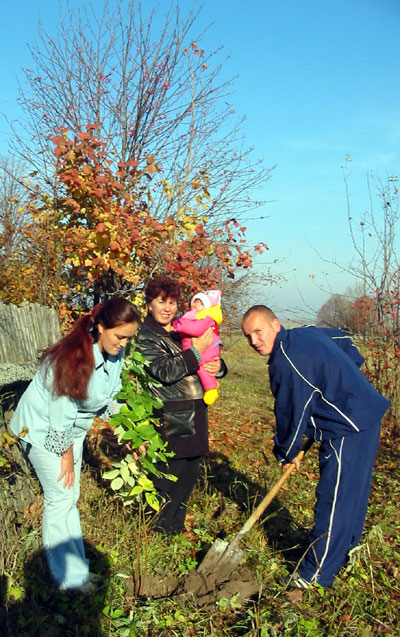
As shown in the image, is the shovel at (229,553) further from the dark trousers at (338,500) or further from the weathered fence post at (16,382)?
the weathered fence post at (16,382)

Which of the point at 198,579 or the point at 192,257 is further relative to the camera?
the point at 192,257

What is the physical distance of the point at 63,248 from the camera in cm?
547

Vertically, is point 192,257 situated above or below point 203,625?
above

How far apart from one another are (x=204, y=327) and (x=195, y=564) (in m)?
1.56

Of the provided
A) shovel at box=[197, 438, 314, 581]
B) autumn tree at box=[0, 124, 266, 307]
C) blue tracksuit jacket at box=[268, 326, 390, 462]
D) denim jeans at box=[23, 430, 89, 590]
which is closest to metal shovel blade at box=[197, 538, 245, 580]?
shovel at box=[197, 438, 314, 581]

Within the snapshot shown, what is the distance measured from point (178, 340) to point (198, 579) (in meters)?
1.53

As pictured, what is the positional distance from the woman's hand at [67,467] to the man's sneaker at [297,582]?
1.43 meters

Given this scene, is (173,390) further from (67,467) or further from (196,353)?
(67,467)

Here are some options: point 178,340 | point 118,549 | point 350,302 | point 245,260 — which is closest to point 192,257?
point 245,260

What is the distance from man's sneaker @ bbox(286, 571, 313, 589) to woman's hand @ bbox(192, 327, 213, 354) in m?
1.50

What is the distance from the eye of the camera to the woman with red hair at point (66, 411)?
269 cm

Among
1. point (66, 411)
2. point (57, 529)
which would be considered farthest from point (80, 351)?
point (57, 529)

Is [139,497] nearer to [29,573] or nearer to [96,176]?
[29,573]

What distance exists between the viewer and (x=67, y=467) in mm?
2818
